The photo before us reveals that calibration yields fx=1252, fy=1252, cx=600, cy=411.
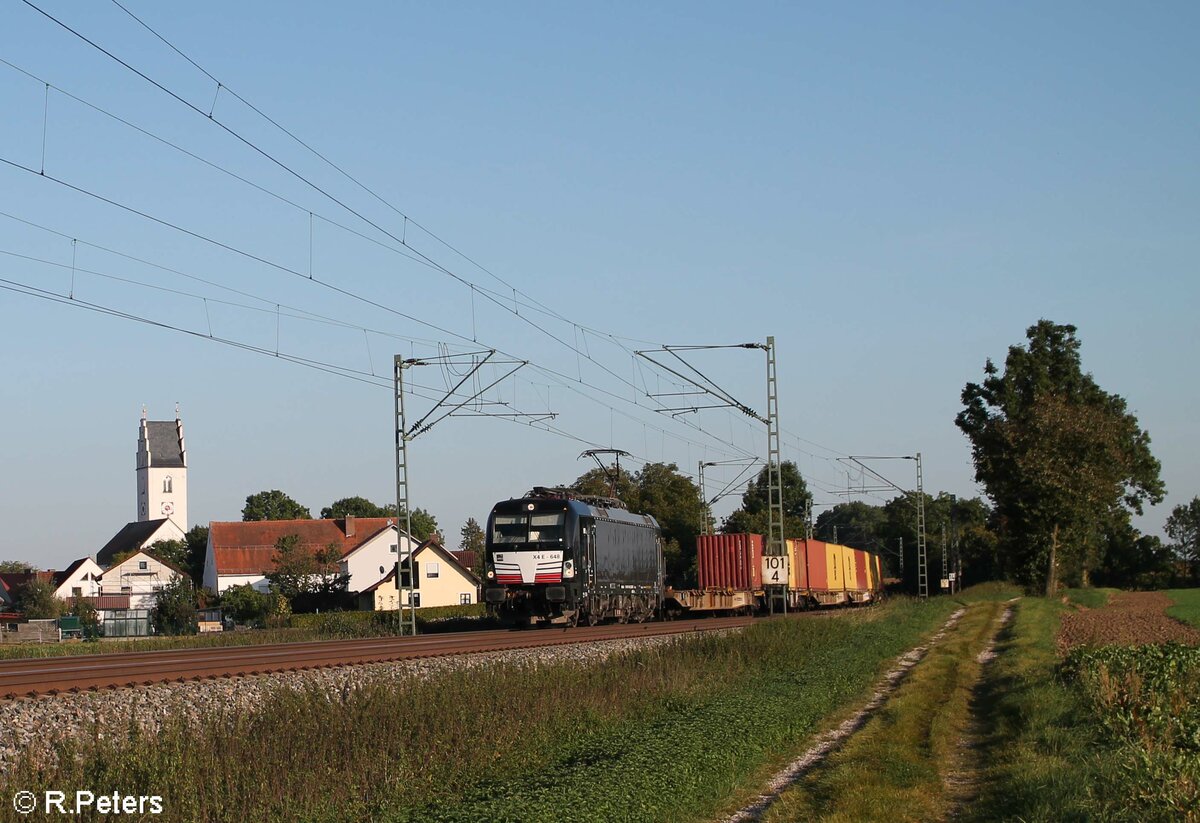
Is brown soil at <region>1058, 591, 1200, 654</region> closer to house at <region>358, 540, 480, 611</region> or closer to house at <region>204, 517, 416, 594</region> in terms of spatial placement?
house at <region>358, 540, 480, 611</region>

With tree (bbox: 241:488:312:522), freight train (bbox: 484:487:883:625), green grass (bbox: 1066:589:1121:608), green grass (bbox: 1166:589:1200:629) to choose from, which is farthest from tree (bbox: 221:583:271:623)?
tree (bbox: 241:488:312:522)

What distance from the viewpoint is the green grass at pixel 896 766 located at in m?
11.3

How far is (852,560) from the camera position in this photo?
66000 millimetres

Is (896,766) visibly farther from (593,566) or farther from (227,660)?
(593,566)

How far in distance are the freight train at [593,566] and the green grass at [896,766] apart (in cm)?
1473

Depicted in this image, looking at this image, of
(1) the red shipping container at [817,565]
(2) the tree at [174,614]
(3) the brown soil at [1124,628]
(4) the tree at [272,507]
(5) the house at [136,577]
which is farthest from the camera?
(4) the tree at [272,507]

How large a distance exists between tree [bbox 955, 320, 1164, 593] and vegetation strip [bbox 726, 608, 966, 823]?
3999 centimetres

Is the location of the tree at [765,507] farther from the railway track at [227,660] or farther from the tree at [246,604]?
the railway track at [227,660]

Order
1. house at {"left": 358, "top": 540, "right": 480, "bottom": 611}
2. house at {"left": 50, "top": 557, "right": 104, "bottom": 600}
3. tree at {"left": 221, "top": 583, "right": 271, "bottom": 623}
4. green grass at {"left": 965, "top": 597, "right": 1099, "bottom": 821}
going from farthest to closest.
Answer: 1. house at {"left": 50, "top": 557, "right": 104, "bottom": 600}
2. house at {"left": 358, "top": 540, "right": 480, "bottom": 611}
3. tree at {"left": 221, "top": 583, "right": 271, "bottom": 623}
4. green grass at {"left": 965, "top": 597, "right": 1099, "bottom": 821}

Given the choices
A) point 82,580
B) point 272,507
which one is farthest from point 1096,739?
point 272,507

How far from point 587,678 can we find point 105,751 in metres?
8.42

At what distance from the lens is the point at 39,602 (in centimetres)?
9056

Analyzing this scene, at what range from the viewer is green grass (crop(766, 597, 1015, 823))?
11297 mm

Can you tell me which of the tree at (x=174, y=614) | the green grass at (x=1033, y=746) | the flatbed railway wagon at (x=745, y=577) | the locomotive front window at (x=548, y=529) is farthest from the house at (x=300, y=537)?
the green grass at (x=1033, y=746)
